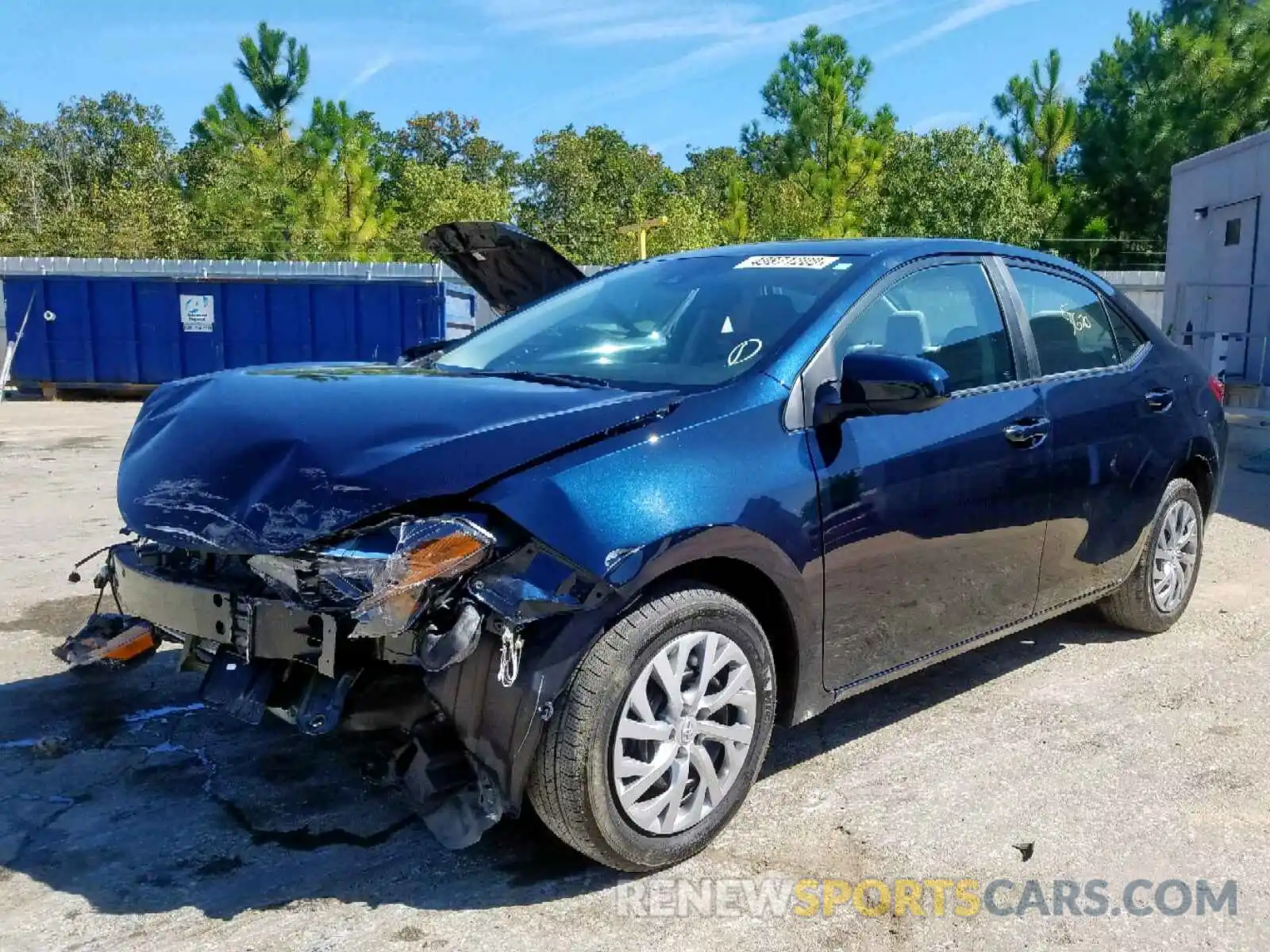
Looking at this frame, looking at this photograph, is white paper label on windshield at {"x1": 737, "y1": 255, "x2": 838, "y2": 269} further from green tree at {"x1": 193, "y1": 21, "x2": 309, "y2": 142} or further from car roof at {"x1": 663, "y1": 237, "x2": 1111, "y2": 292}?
green tree at {"x1": 193, "y1": 21, "x2": 309, "y2": 142}

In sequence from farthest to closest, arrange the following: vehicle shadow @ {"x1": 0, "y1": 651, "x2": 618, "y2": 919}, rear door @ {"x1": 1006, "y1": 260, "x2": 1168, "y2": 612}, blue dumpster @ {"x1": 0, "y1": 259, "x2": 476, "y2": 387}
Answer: blue dumpster @ {"x1": 0, "y1": 259, "x2": 476, "y2": 387}, rear door @ {"x1": 1006, "y1": 260, "x2": 1168, "y2": 612}, vehicle shadow @ {"x1": 0, "y1": 651, "x2": 618, "y2": 919}

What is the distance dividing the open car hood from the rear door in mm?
2964

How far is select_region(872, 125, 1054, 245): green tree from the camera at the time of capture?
35.4 meters

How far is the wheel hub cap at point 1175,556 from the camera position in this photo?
15.4 feet

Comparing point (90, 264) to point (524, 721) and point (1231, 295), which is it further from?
point (524, 721)

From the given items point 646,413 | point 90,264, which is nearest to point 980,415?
point 646,413

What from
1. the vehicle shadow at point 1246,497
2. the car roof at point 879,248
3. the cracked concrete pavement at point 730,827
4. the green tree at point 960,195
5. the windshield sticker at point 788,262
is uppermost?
the green tree at point 960,195

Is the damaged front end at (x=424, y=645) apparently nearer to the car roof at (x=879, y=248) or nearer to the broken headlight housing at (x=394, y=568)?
the broken headlight housing at (x=394, y=568)

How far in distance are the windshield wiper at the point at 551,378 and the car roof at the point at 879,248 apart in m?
0.98

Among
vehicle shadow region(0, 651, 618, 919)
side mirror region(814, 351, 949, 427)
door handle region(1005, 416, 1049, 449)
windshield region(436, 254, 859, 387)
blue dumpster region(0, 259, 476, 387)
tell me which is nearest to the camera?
vehicle shadow region(0, 651, 618, 919)

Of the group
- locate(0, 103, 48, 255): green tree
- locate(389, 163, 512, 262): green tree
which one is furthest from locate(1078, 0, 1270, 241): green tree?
locate(0, 103, 48, 255): green tree

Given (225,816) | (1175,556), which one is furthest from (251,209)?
(225,816)

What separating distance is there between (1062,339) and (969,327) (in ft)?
1.89

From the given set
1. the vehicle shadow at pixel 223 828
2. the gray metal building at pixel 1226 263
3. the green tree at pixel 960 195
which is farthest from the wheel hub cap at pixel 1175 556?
the green tree at pixel 960 195
